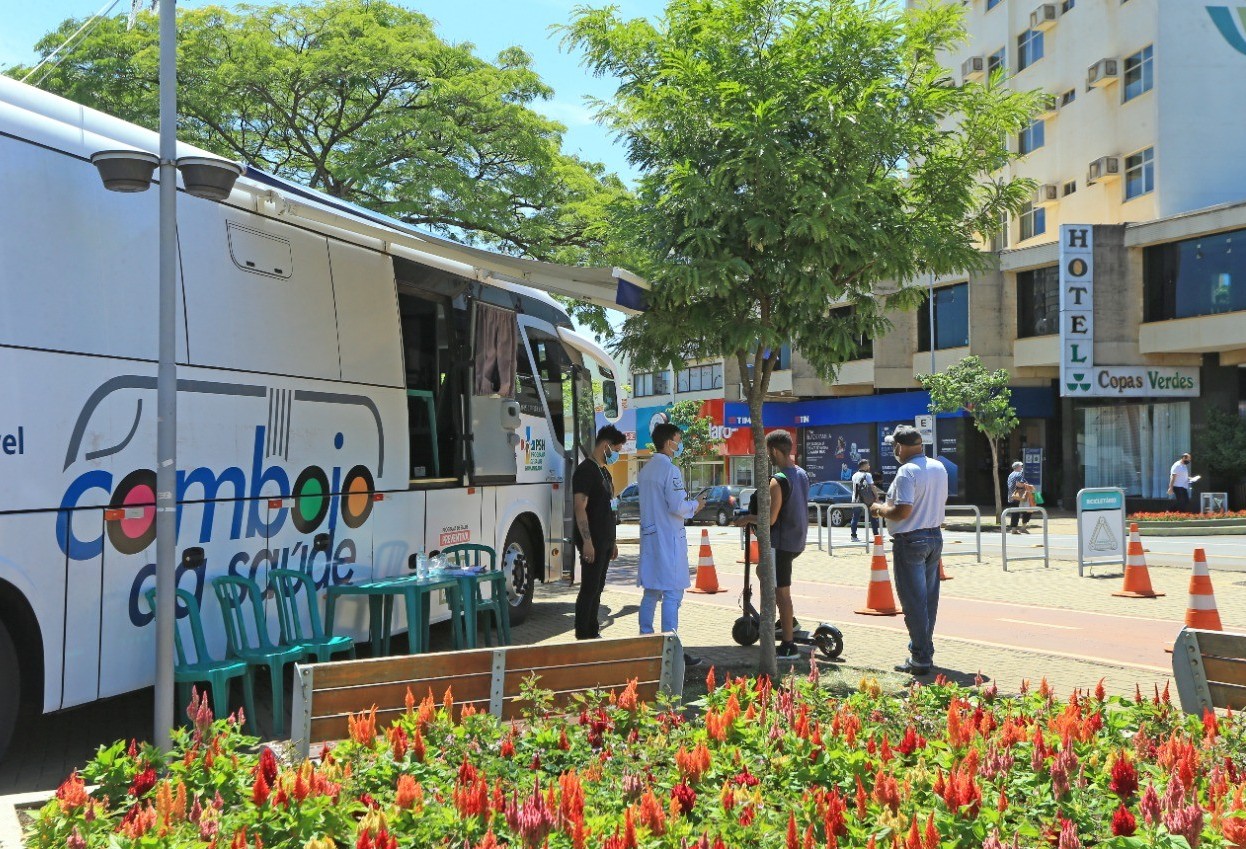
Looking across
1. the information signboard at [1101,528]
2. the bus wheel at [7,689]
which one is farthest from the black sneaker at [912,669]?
the information signboard at [1101,528]

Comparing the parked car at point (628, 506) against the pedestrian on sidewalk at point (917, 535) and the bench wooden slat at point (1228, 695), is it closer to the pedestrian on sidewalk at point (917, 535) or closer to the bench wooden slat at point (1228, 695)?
the pedestrian on sidewalk at point (917, 535)

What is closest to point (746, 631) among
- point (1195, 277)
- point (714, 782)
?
point (714, 782)

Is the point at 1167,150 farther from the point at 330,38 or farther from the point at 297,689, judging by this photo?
the point at 297,689

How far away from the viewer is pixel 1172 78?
118ft

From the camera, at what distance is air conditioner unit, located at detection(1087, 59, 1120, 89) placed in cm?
3731

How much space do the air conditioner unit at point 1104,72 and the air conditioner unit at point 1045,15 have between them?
3.77 meters

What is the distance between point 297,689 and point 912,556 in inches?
206

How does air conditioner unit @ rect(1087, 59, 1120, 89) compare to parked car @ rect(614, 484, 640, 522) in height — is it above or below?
above

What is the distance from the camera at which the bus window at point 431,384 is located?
9.39m

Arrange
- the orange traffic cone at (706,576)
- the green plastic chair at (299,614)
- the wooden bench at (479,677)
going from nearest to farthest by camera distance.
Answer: the wooden bench at (479,677)
the green plastic chair at (299,614)
the orange traffic cone at (706,576)

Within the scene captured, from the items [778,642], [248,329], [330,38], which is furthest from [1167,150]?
[248,329]

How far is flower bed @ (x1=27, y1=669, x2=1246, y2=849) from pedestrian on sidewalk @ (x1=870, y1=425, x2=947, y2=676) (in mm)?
3674

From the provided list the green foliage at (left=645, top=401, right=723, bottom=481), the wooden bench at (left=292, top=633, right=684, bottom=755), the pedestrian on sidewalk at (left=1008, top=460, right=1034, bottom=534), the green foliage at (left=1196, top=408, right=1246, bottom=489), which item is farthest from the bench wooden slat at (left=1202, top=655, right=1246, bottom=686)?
the green foliage at (left=645, top=401, right=723, bottom=481)

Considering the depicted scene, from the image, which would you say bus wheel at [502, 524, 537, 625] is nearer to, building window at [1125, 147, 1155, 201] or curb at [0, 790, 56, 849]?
curb at [0, 790, 56, 849]
